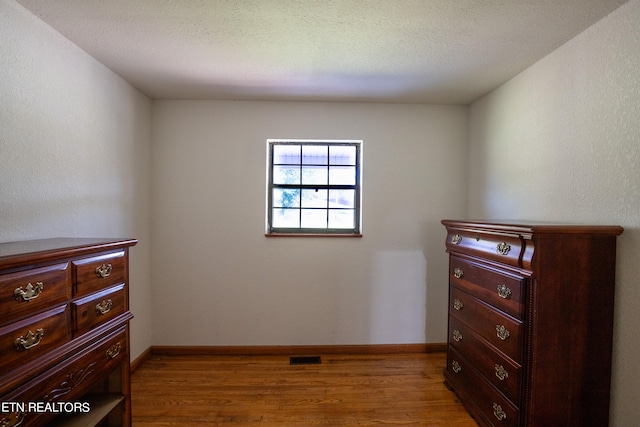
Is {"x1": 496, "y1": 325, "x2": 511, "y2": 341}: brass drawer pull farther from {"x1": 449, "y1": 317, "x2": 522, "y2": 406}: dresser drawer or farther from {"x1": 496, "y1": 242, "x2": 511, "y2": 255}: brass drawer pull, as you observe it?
{"x1": 496, "y1": 242, "x2": 511, "y2": 255}: brass drawer pull

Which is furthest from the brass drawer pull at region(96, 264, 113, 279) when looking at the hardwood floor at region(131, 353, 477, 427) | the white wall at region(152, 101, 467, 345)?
the white wall at region(152, 101, 467, 345)

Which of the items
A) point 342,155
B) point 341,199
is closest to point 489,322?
point 341,199

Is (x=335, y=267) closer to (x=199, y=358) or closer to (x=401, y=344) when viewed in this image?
(x=401, y=344)

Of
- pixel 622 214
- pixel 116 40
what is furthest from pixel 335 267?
pixel 116 40

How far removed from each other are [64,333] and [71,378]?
8.5 inches

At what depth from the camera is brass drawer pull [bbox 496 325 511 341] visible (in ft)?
5.26

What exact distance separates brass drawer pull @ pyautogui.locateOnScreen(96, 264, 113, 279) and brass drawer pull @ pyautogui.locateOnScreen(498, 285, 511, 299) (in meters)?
2.16

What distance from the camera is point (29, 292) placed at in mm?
1105

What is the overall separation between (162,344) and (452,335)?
2677 millimetres

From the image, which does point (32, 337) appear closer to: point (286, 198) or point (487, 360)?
point (286, 198)

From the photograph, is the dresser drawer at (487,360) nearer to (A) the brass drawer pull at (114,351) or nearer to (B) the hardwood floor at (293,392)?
(B) the hardwood floor at (293,392)

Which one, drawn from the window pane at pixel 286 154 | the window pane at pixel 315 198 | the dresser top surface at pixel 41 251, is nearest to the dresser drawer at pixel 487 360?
the window pane at pixel 315 198

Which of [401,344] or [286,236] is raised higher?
[286,236]

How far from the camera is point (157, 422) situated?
191 centimetres
